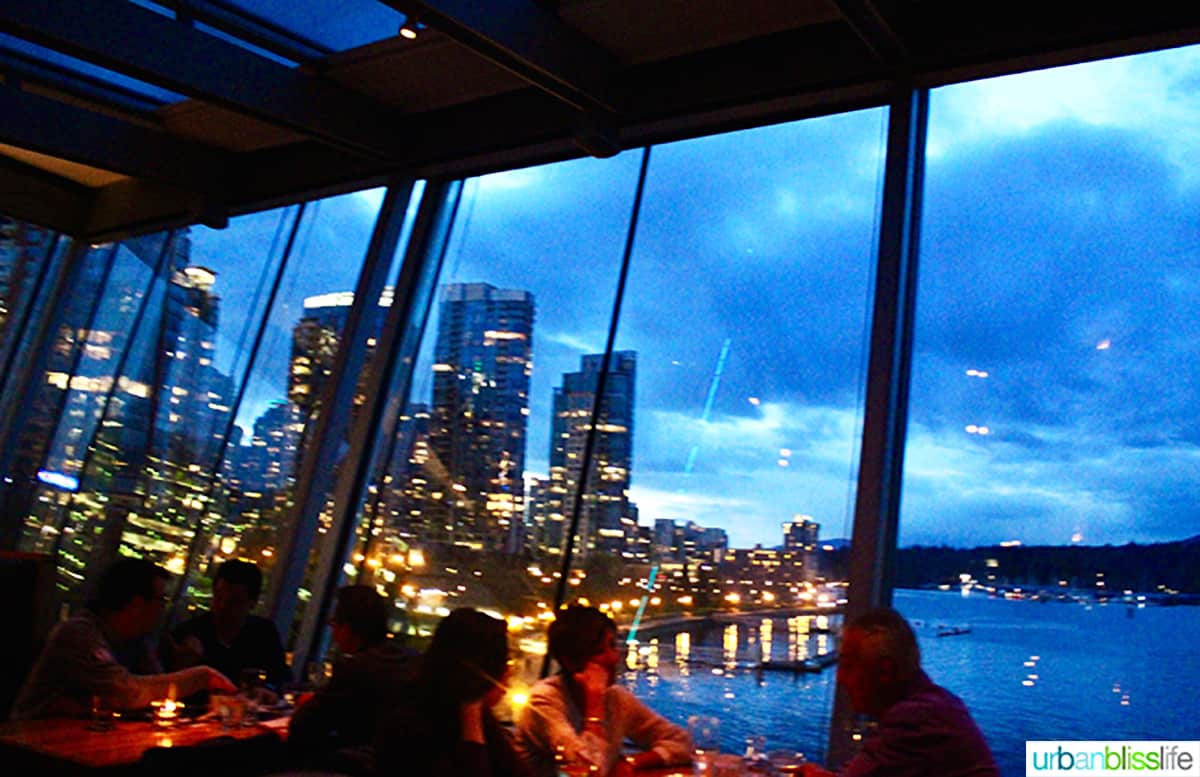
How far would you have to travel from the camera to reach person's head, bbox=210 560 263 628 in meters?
4.77

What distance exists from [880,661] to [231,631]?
3.46m

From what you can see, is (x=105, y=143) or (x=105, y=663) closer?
(x=105, y=663)

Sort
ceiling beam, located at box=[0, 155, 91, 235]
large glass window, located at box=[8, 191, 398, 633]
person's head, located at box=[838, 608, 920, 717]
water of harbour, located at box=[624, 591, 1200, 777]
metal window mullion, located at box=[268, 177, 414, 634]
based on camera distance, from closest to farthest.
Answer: person's head, located at box=[838, 608, 920, 717]
water of harbour, located at box=[624, 591, 1200, 777]
metal window mullion, located at box=[268, 177, 414, 634]
large glass window, located at box=[8, 191, 398, 633]
ceiling beam, located at box=[0, 155, 91, 235]

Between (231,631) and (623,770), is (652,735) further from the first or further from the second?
(231,631)

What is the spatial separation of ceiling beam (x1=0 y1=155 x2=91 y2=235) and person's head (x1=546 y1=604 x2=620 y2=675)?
9.03 meters

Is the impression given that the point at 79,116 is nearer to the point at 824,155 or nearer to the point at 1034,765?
the point at 824,155

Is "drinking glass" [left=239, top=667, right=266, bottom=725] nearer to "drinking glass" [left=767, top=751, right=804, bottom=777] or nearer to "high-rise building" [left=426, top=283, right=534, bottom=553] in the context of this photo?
"drinking glass" [left=767, top=751, right=804, bottom=777]

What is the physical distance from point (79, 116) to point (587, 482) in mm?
5283

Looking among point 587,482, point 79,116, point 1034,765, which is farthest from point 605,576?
point 79,116

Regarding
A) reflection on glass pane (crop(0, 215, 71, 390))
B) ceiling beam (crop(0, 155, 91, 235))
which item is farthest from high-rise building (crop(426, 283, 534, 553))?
reflection on glass pane (crop(0, 215, 71, 390))

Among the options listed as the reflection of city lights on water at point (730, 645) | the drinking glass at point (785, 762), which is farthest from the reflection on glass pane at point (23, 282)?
the drinking glass at point (785, 762)

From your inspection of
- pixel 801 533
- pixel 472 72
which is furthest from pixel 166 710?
pixel 472 72

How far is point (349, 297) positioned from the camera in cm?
Answer: 744

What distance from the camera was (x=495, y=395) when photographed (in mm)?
6422
